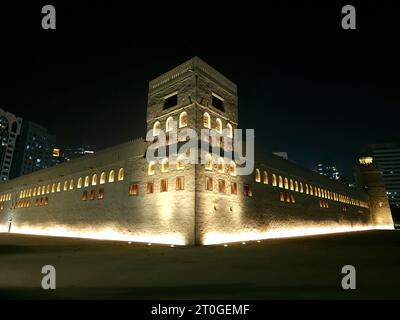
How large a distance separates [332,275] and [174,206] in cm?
1238

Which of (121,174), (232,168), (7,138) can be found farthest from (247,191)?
(7,138)

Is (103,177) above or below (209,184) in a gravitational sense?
above

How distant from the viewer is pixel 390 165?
477 ft

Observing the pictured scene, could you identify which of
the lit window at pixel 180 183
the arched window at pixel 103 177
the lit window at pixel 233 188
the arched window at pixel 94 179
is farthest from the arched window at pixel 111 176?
the lit window at pixel 233 188

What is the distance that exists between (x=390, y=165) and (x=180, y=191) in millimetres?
166398

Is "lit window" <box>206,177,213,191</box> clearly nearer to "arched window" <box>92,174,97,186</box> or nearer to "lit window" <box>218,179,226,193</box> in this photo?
"lit window" <box>218,179,226,193</box>

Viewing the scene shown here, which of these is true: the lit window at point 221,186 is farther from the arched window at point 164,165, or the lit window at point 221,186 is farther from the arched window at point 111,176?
the arched window at point 111,176

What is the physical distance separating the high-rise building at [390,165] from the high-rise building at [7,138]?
171461 mm

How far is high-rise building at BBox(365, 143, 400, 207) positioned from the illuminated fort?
138 m

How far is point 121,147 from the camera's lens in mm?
24734

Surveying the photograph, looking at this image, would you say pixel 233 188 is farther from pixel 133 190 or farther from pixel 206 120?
pixel 133 190

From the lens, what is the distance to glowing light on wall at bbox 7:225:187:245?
18.3 m
